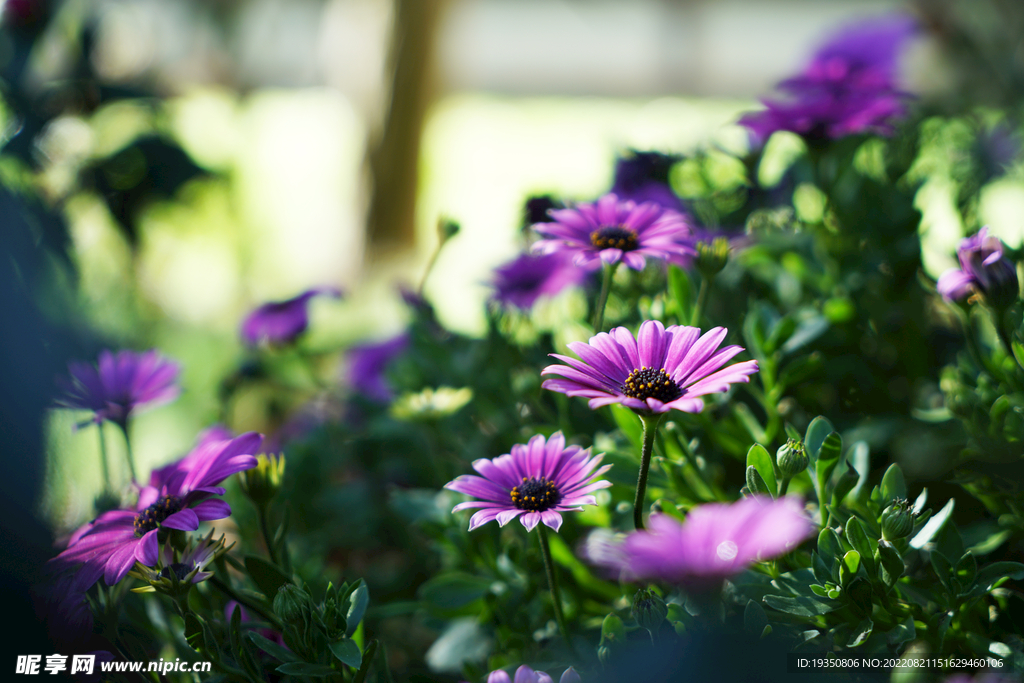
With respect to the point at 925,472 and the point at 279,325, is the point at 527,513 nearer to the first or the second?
the point at 925,472

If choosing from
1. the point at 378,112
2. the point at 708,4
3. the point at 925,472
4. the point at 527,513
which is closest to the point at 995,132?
the point at 925,472

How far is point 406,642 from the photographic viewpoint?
62 centimetres

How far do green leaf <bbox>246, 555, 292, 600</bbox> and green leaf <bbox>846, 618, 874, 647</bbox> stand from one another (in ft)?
0.98

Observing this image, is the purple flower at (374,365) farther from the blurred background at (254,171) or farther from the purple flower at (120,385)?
the purple flower at (120,385)

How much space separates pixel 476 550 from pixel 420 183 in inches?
62.6

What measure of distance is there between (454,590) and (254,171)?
208 cm

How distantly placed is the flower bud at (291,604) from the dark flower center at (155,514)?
2.9 inches

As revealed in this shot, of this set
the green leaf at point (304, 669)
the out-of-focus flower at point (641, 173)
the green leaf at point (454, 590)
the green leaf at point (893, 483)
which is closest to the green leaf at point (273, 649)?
the green leaf at point (304, 669)

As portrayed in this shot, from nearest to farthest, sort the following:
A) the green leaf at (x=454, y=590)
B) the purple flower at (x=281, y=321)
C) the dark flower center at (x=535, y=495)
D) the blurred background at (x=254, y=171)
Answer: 1. the dark flower center at (x=535, y=495)
2. the green leaf at (x=454, y=590)
3. the blurred background at (x=254, y=171)
4. the purple flower at (x=281, y=321)

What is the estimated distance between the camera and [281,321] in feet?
2.56

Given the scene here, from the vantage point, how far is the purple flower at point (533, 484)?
0.35 metres

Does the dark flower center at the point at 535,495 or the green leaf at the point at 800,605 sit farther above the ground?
the dark flower center at the point at 535,495

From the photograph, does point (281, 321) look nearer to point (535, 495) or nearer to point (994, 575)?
point (535, 495)

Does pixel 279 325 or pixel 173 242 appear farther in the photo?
pixel 173 242
